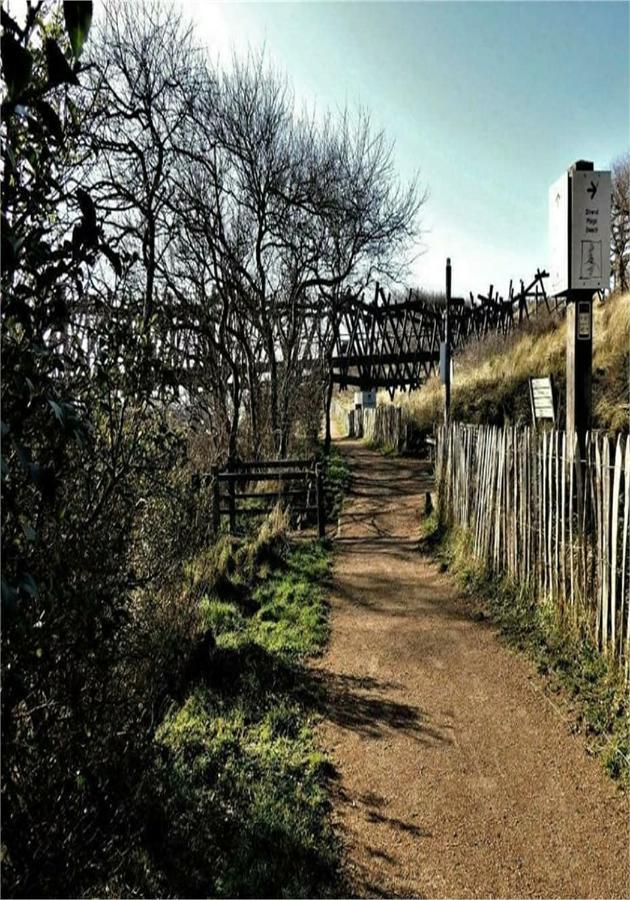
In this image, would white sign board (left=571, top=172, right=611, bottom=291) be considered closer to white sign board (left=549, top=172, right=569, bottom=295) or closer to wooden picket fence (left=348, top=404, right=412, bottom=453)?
white sign board (left=549, top=172, right=569, bottom=295)

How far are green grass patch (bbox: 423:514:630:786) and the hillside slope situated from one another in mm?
4577

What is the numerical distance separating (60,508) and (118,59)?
36.0 ft

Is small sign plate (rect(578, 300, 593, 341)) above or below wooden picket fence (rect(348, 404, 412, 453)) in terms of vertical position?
above

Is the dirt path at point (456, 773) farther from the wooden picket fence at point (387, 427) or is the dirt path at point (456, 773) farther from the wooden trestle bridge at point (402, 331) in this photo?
the wooden trestle bridge at point (402, 331)

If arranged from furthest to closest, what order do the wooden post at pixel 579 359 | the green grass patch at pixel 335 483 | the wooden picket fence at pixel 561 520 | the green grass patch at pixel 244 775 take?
the green grass patch at pixel 335 483, the wooden post at pixel 579 359, the wooden picket fence at pixel 561 520, the green grass patch at pixel 244 775

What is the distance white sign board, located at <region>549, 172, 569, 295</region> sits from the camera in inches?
181

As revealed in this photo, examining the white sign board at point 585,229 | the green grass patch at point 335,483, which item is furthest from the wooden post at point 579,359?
the green grass patch at point 335,483

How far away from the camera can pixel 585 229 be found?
455 centimetres

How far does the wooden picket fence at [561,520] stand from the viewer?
386cm

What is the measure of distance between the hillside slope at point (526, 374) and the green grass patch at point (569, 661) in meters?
4.58

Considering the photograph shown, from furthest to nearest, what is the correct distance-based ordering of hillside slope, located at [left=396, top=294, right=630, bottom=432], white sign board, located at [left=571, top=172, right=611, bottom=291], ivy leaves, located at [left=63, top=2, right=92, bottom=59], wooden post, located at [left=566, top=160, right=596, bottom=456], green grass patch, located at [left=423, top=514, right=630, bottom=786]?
hillside slope, located at [left=396, top=294, right=630, bottom=432]
wooden post, located at [left=566, top=160, right=596, bottom=456]
white sign board, located at [left=571, top=172, right=611, bottom=291]
green grass patch, located at [left=423, top=514, right=630, bottom=786]
ivy leaves, located at [left=63, top=2, right=92, bottom=59]

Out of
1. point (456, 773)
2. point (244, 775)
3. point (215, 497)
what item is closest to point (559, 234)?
point (456, 773)

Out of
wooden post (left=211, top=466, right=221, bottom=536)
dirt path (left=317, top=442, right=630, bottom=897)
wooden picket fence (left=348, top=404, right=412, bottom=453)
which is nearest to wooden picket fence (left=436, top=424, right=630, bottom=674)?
dirt path (left=317, top=442, right=630, bottom=897)

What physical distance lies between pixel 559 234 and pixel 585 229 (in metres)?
0.21
